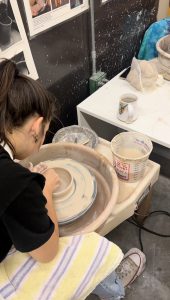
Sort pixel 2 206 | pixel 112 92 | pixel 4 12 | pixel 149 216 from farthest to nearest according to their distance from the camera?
pixel 149 216 → pixel 112 92 → pixel 4 12 → pixel 2 206

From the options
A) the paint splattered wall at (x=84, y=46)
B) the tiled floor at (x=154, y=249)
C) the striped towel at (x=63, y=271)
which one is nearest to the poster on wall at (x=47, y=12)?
the paint splattered wall at (x=84, y=46)

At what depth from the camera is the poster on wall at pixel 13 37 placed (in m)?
1.00

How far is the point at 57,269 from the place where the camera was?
833mm

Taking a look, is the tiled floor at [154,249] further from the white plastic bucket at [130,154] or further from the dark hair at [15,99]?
the dark hair at [15,99]

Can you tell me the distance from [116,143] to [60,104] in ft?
1.46

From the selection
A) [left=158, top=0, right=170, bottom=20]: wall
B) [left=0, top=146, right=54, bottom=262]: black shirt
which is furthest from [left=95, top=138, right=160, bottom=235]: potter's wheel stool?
[left=158, top=0, right=170, bottom=20]: wall

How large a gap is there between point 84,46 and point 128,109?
1.36ft

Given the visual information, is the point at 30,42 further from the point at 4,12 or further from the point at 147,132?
the point at 147,132

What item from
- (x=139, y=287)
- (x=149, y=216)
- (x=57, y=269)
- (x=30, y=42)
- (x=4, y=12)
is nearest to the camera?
(x=57, y=269)

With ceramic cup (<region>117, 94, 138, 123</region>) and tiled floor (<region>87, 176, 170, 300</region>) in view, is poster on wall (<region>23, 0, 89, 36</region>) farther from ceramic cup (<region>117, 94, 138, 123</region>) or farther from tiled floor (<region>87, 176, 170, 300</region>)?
tiled floor (<region>87, 176, 170, 300</region>)

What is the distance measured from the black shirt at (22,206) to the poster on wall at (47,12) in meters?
0.61

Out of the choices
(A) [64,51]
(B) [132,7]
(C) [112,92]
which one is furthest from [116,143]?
(B) [132,7]

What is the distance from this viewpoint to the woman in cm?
64

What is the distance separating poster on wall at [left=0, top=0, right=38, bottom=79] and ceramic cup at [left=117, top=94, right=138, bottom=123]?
0.39 m
